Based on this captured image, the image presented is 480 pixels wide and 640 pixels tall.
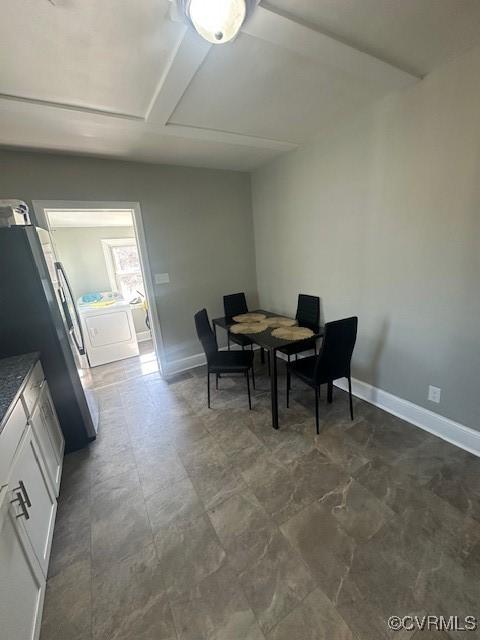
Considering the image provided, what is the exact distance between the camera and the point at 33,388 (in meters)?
1.64

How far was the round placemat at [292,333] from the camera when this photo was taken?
2.39 m

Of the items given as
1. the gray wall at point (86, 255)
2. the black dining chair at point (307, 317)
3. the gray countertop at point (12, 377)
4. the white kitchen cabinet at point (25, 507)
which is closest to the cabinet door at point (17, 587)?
the white kitchen cabinet at point (25, 507)

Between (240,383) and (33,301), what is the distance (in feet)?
6.85

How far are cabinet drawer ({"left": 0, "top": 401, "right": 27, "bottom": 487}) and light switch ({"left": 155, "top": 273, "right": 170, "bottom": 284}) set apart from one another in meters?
2.00

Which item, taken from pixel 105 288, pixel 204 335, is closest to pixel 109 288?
pixel 105 288

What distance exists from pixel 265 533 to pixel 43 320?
202 centimetres

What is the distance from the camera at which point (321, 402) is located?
8.32 feet

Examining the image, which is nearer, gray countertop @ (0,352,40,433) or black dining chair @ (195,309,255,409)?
gray countertop @ (0,352,40,433)

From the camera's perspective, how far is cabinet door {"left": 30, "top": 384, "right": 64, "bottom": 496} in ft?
5.17

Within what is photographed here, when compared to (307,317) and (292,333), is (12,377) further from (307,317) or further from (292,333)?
(307,317)

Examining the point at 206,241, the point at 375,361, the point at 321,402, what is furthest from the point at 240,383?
the point at 206,241

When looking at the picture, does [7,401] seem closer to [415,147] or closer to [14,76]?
[14,76]

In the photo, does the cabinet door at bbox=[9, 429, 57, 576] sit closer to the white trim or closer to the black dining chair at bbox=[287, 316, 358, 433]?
the black dining chair at bbox=[287, 316, 358, 433]

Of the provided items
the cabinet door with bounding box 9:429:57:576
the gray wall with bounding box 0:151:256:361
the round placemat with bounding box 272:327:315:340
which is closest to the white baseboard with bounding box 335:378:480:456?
the round placemat with bounding box 272:327:315:340
